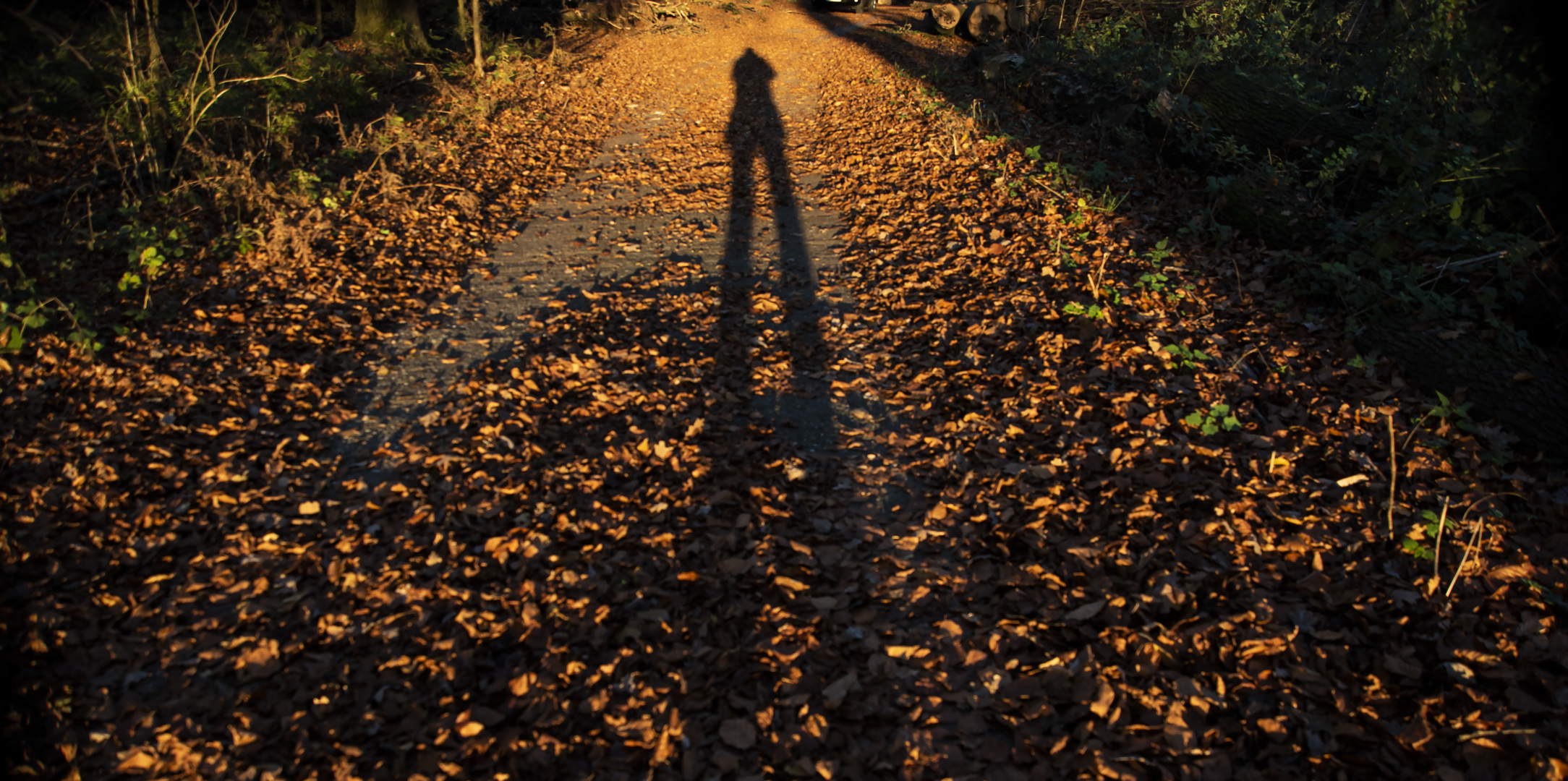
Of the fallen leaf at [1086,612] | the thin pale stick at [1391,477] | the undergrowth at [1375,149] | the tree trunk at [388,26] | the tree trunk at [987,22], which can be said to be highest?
the tree trunk at [987,22]

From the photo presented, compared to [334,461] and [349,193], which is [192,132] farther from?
[334,461]

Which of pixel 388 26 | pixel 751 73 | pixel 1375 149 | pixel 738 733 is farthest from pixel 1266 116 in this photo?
pixel 388 26

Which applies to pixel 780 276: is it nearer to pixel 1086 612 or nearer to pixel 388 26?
pixel 1086 612

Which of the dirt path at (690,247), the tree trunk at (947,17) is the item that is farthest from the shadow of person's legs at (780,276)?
the tree trunk at (947,17)

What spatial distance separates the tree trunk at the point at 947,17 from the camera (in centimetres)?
1667

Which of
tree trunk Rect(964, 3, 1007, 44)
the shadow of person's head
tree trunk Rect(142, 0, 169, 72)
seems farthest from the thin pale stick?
tree trunk Rect(964, 3, 1007, 44)

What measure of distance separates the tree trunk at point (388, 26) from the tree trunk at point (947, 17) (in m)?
11.7

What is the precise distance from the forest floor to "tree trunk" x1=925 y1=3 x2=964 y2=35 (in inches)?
490

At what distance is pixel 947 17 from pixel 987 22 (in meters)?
1.19

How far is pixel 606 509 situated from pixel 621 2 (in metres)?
18.6

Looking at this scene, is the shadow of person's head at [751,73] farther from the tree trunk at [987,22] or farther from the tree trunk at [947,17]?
the tree trunk at [987,22]

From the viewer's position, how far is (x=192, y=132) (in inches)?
265

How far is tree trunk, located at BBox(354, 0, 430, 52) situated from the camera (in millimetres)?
12297

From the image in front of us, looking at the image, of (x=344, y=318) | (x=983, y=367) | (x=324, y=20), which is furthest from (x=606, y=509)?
(x=324, y=20)
